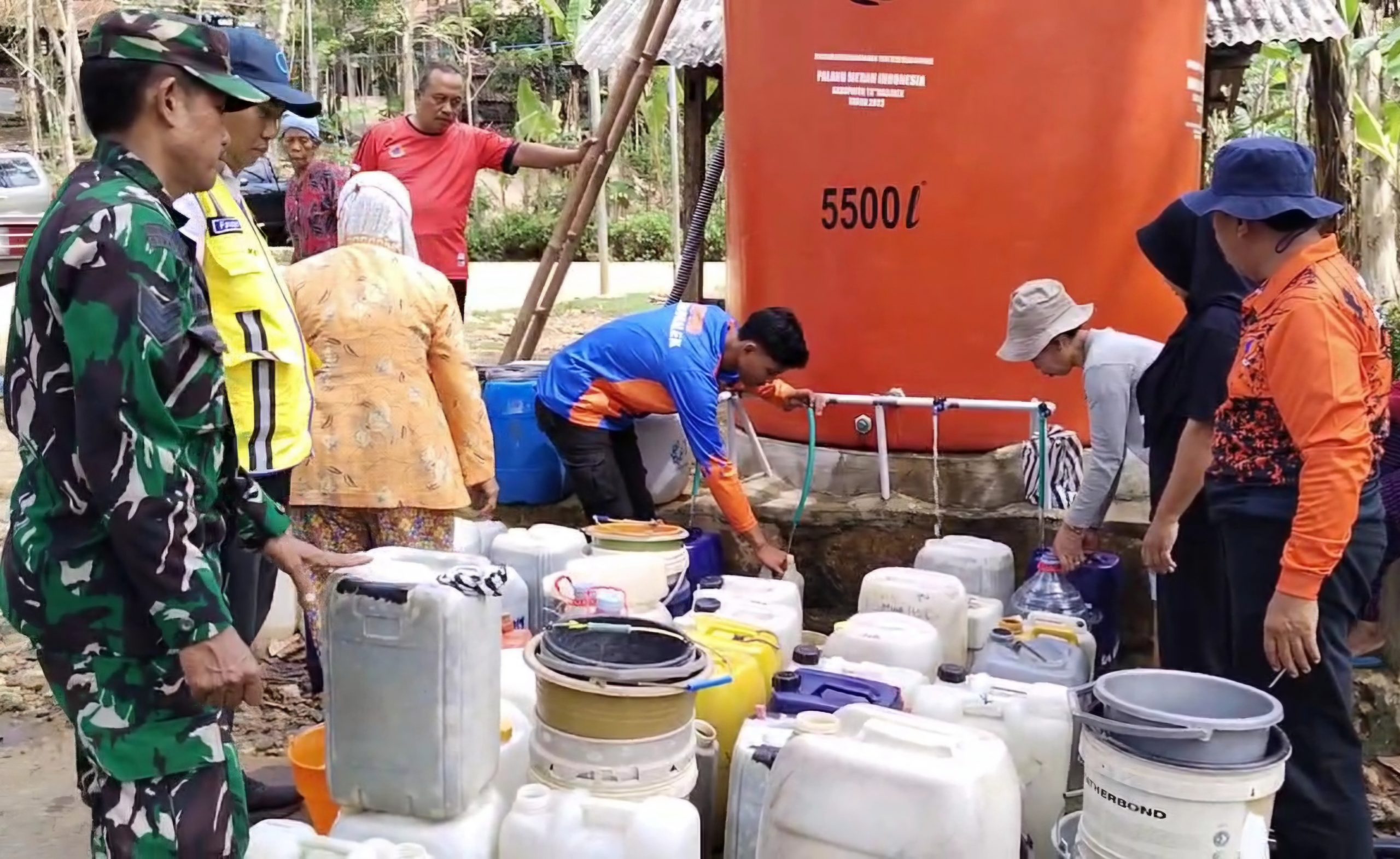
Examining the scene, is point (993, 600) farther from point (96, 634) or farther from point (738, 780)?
point (96, 634)

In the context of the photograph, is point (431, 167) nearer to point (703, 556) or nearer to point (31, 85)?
point (703, 556)

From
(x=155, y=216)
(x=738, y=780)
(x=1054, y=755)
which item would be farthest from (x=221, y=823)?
→ (x=1054, y=755)

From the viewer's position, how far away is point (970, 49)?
4.90 meters

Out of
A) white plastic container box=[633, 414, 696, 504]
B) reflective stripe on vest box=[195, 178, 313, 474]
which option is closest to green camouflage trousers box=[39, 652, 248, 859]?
reflective stripe on vest box=[195, 178, 313, 474]

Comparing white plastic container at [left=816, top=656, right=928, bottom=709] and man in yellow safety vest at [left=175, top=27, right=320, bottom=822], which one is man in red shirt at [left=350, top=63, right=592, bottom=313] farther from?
white plastic container at [left=816, top=656, right=928, bottom=709]

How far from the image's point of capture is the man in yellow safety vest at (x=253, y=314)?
2789 millimetres

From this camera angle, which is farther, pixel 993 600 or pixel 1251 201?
pixel 993 600

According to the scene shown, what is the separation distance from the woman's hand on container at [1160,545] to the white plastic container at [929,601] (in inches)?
25.4

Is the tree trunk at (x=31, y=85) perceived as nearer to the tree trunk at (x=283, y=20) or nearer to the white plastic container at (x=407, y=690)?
the tree trunk at (x=283, y=20)

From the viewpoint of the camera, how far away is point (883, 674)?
3.34 m

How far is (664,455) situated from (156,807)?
10.8 ft

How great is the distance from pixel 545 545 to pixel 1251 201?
2.56 m

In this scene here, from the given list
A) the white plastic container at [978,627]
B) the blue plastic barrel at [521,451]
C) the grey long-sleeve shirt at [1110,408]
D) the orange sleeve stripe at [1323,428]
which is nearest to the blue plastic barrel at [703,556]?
the blue plastic barrel at [521,451]

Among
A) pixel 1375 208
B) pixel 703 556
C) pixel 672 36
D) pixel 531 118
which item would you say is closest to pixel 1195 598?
pixel 703 556
